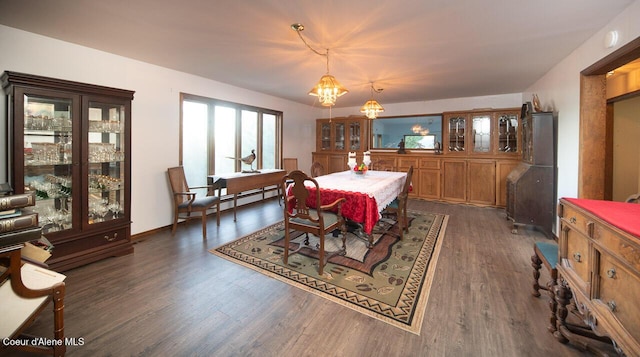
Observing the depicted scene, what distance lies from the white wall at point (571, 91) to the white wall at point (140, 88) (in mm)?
5103

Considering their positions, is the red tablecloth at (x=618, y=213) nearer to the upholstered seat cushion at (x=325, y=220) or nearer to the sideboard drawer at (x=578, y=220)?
the sideboard drawer at (x=578, y=220)

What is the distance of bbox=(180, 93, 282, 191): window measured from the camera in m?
4.39

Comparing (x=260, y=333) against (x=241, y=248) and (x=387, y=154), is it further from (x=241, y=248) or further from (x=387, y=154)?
(x=387, y=154)

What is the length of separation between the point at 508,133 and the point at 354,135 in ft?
11.2

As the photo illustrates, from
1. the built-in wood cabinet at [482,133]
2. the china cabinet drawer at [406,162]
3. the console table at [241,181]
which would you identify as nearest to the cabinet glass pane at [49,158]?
the console table at [241,181]

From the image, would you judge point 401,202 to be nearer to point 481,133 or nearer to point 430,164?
point 430,164

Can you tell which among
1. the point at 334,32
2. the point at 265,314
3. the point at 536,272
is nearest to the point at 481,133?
the point at 536,272

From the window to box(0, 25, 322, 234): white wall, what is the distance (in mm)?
219

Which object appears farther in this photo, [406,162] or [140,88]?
[406,162]

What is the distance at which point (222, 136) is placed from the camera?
4957 mm

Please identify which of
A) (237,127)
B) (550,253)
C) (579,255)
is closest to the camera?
(579,255)

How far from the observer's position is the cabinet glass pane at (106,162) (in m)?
2.89

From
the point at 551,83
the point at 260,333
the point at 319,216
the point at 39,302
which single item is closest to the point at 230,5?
the point at 319,216

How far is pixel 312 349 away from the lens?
5.32 ft
